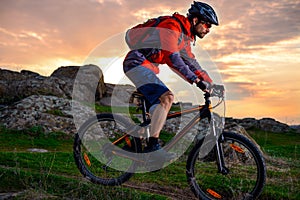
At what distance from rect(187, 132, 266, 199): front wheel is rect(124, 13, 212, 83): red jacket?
4.23 ft

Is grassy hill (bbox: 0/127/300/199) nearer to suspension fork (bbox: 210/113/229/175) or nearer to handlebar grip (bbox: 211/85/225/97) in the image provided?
suspension fork (bbox: 210/113/229/175)

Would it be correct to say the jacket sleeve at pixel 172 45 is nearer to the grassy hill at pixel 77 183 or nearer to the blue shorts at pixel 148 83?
the blue shorts at pixel 148 83

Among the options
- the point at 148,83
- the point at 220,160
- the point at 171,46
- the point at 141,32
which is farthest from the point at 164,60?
the point at 220,160

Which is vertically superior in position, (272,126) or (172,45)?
(272,126)

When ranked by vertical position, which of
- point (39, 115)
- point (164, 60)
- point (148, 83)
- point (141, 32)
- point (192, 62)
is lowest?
point (39, 115)

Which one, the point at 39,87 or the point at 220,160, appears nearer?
the point at 220,160

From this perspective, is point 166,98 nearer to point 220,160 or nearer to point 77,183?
point 220,160

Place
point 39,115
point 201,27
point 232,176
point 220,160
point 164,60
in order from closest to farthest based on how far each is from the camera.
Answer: point 220,160
point 164,60
point 201,27
point 232,176
point 39,115

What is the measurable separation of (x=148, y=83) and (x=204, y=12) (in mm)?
1654

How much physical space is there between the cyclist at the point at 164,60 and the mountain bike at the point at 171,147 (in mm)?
296

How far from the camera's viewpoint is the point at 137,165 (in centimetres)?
792

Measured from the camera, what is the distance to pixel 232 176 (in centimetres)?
962

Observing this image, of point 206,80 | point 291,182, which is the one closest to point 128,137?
point 206,80

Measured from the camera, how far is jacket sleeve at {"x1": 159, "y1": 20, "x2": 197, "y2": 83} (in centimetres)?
702
